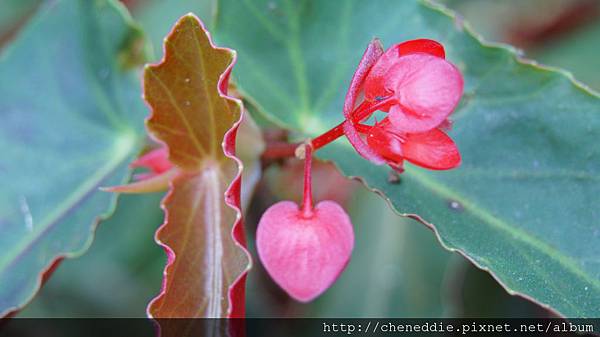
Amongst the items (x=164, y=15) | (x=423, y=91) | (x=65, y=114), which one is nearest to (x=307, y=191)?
(x=423, y=91)

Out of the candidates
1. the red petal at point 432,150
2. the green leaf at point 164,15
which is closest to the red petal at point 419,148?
→ the red petal at point 432,150

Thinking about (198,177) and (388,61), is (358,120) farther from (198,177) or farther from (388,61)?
(198,177)

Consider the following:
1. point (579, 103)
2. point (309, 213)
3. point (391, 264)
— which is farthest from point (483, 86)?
point (391, 264)

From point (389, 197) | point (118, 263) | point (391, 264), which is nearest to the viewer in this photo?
point (389, 197)

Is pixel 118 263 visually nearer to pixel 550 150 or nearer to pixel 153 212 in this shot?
pixel 153 212

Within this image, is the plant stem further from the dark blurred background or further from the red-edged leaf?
the dark blurred background
